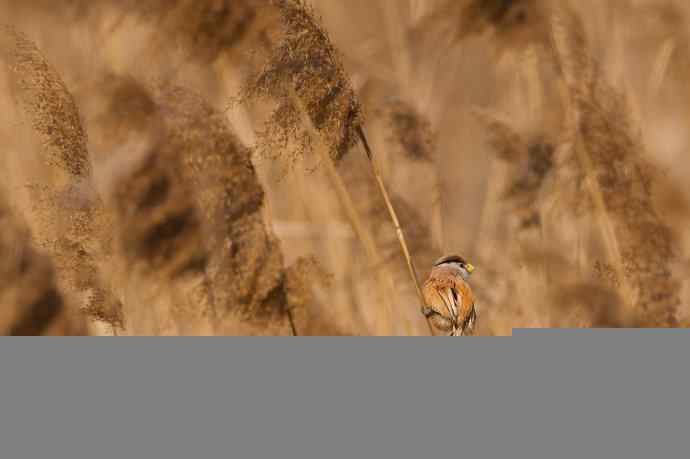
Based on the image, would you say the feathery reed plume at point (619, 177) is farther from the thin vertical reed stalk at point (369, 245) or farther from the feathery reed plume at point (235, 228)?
the feathery reed plume at point (235, 228)

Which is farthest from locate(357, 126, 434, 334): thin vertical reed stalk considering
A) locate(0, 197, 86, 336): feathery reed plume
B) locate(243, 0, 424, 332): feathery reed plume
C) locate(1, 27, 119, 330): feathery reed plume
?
locate(0, 197, 86, 336): feathery reed plume

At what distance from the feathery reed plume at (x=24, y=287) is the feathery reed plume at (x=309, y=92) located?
55 centimetres

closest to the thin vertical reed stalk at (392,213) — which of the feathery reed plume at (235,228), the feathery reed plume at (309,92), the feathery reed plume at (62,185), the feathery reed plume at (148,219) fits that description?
the feathery reed plume at (309,92)

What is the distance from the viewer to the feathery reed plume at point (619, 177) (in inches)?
61.3

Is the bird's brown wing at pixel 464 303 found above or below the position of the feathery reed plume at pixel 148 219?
below

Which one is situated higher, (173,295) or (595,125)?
(595,125)

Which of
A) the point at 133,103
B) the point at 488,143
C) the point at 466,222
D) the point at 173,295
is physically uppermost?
the point at 133,103

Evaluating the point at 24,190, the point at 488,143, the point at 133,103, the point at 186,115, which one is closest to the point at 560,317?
the point at 488,143

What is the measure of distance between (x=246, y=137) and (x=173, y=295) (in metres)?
0.37

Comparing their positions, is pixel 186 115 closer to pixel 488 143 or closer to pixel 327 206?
pixel 327 206

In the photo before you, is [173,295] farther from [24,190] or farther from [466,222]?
[466,222]

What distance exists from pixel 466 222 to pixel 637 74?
46cm

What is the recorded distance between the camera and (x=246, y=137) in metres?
1.58

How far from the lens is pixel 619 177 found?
1560mm
